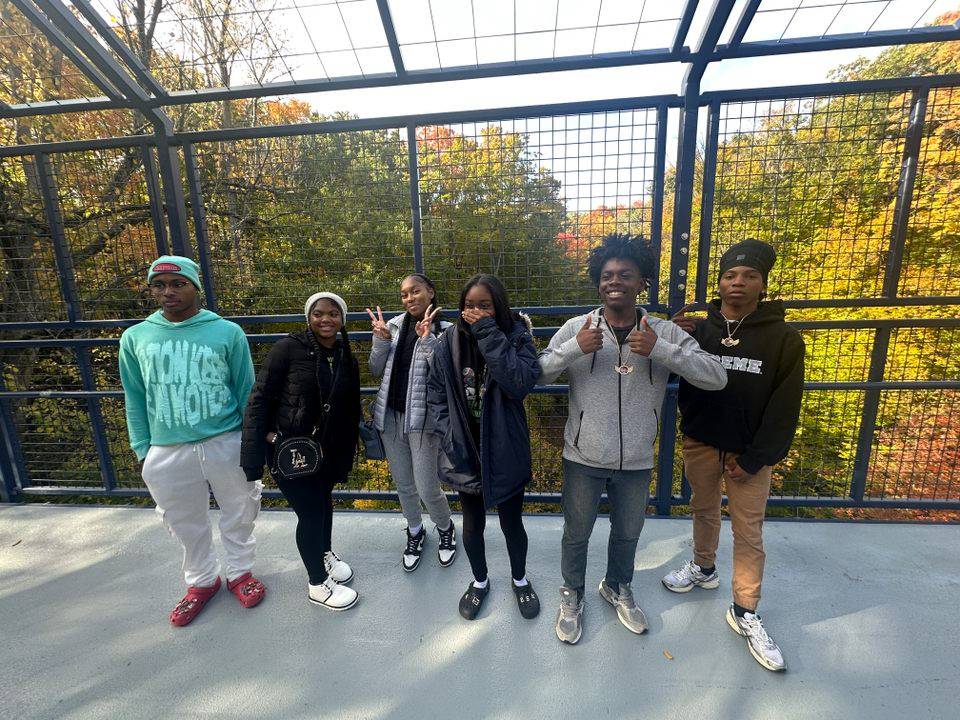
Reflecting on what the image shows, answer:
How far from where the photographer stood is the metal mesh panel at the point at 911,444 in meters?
2.71

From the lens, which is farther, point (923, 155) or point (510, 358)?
point (923, 155)

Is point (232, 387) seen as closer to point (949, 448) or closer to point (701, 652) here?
point (701, 652)

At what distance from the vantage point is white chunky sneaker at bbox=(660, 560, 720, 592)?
202 centimetres

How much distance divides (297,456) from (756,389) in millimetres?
1975

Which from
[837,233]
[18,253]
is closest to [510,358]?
[837,233]

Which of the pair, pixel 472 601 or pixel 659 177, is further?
pixel 659 177

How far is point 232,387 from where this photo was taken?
1992mm

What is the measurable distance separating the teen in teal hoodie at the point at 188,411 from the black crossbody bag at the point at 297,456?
0.33m

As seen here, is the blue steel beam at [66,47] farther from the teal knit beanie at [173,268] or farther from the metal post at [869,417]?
the metal post at [869,417]

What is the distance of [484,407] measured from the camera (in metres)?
1.70

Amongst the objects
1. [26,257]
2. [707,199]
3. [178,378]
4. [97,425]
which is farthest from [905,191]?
[26,257]

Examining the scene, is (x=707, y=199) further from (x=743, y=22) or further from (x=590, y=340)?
(x=590, y=340)

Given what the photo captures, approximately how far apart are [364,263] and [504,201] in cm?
106

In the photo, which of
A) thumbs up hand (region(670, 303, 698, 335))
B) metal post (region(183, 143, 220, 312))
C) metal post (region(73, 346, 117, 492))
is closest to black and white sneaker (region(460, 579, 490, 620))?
thumbs up hand (region(670, 303, 698, 335))
